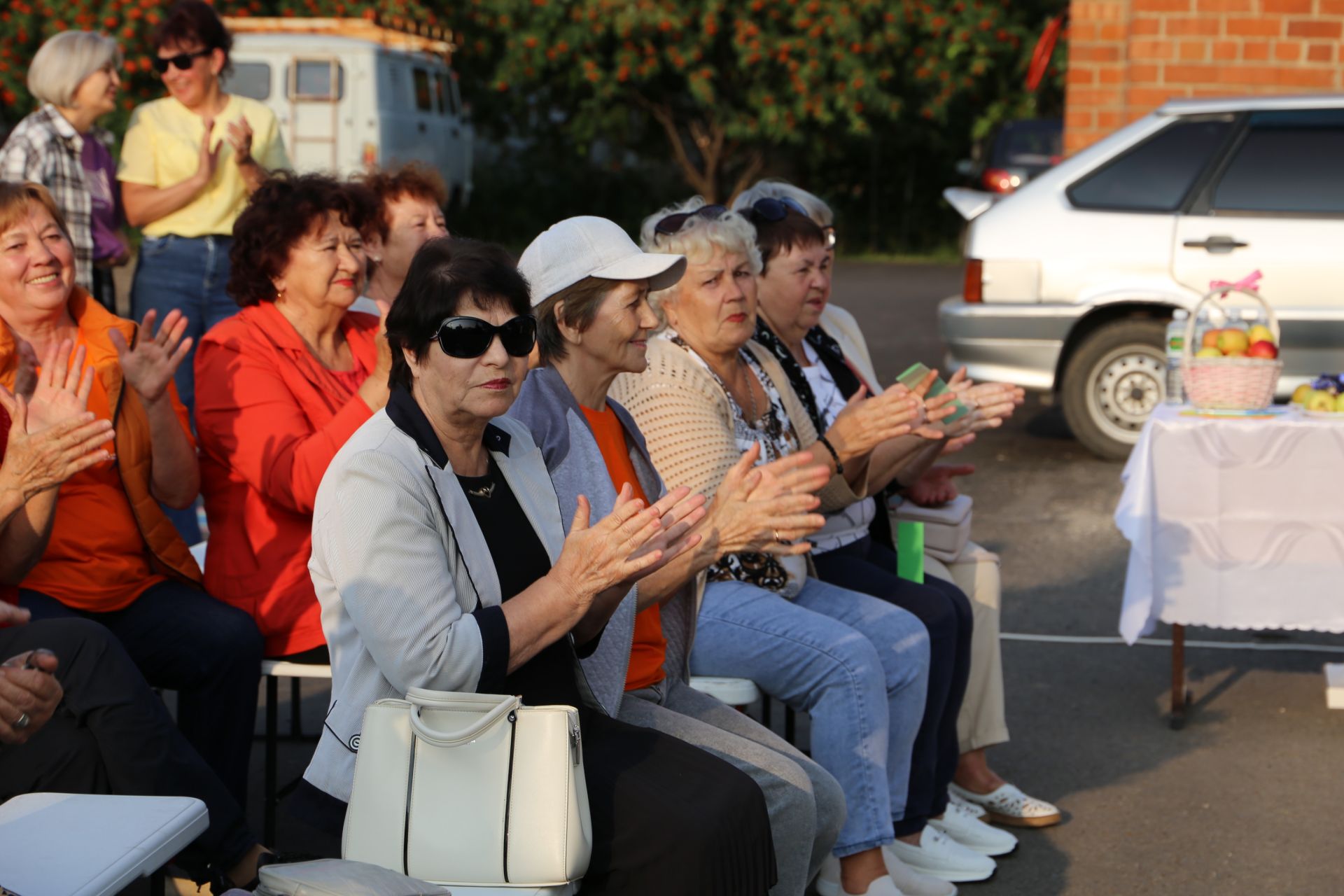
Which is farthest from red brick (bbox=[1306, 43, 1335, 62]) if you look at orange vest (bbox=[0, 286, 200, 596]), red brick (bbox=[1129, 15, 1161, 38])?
orange vest (bbox=[0, 286, 200, 596])

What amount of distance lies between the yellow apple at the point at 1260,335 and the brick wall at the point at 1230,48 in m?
5.91

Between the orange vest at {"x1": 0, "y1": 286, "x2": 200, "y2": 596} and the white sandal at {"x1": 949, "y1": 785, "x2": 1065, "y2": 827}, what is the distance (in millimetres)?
2180

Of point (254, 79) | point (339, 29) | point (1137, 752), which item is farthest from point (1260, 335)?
point (339, 29)

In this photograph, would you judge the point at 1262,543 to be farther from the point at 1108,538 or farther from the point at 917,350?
the point at 917,350

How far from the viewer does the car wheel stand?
353 inches

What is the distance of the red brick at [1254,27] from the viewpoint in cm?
1090

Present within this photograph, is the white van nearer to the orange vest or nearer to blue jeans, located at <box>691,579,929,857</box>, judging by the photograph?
the orange vest

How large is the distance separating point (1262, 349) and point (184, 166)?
3.98 m

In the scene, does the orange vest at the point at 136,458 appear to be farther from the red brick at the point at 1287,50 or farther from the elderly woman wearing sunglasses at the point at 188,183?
the red brick at the point at 1287,50

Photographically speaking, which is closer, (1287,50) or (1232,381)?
(1232,381)

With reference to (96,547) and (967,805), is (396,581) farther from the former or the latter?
(967,805)

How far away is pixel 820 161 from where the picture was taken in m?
25.6

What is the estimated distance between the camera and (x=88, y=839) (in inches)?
101

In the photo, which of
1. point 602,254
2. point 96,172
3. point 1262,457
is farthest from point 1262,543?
point 96,172
